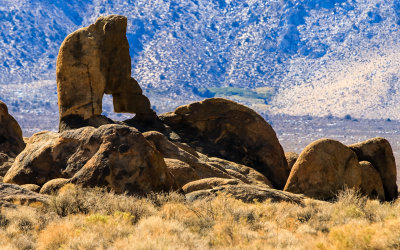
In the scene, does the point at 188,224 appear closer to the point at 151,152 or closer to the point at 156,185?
the point at 156,185

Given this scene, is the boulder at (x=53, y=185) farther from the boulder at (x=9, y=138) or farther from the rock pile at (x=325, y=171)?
the boulder at (x=9, y=138)

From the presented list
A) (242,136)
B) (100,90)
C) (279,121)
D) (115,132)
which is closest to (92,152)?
(115,132)

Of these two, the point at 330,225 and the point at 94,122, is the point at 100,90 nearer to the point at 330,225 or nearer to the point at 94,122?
the point at 94,122

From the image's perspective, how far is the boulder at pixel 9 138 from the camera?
2600 cm

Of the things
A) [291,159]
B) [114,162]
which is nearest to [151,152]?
[114,162]

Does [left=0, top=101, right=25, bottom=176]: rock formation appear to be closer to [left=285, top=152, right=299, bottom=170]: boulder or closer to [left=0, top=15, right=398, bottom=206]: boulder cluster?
[left=0, top=15, right=398, bottom=206]: boulder cluster

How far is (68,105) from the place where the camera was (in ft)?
77.7

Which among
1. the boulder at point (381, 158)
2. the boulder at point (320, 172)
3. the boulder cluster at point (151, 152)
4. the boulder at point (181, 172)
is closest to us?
the boulder cluster at point (151, 152)

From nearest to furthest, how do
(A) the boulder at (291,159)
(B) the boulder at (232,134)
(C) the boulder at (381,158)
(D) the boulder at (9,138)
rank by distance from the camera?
(C) the boulder at (381,158)
(D) the boulder at (9,138)
(B) the boulder at (232,134)
(A) the boulder at (291,159)

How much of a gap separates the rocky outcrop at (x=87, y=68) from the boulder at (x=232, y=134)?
4.31m

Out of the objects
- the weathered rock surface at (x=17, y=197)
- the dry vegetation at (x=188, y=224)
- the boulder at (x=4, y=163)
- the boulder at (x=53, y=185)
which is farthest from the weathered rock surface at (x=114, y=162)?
the boulder at (x=4, y=163)

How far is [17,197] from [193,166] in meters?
8.46

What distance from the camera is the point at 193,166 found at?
21.7m

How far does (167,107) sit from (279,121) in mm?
29876
